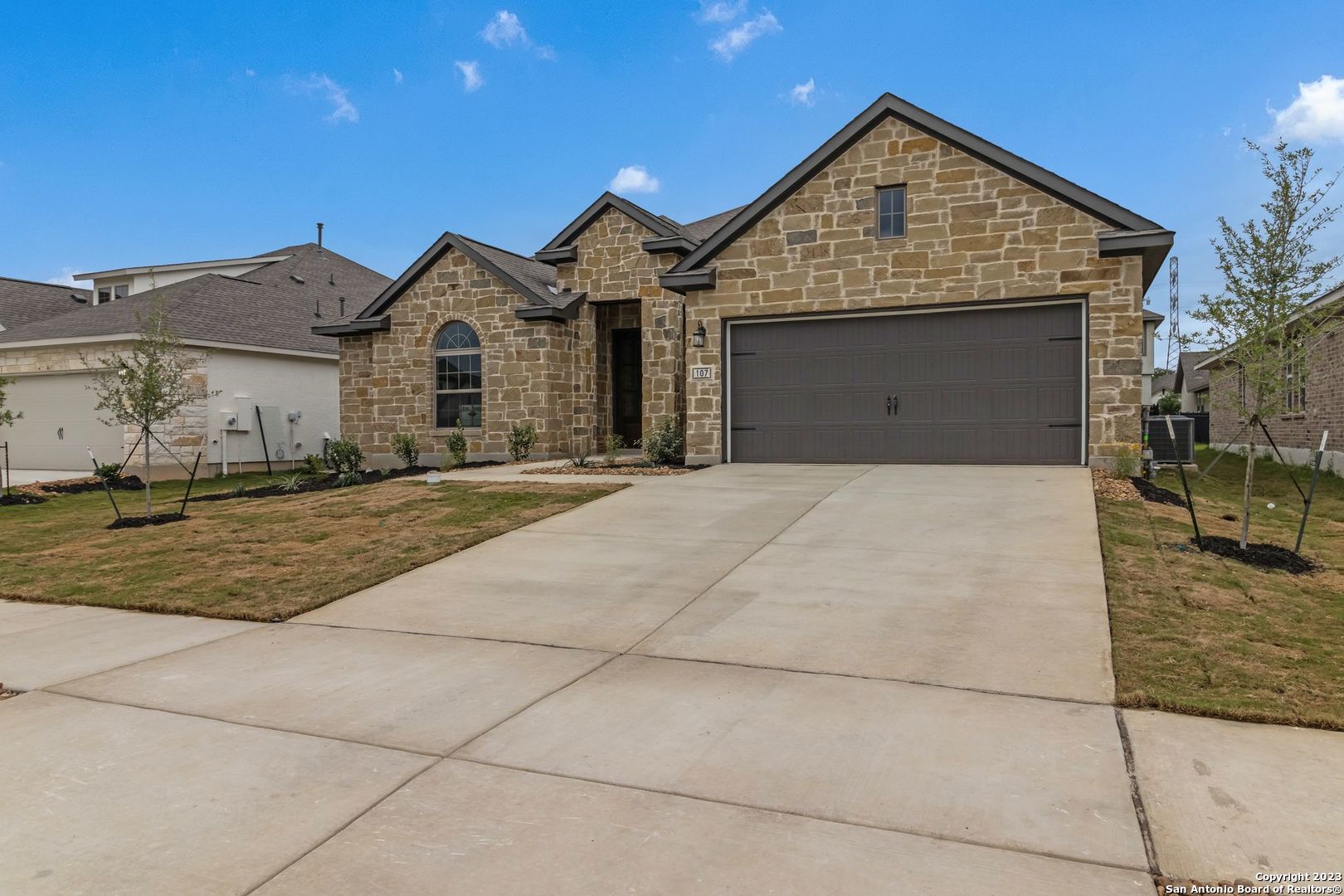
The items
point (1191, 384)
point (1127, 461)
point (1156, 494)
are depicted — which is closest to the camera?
point (1156, 494)

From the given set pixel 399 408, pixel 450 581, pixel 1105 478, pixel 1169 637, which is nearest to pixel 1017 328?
pixel 1105 478

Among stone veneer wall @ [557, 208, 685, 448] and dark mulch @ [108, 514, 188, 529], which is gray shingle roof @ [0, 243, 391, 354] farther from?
dark mulch @ [108, 514, 188, 529]

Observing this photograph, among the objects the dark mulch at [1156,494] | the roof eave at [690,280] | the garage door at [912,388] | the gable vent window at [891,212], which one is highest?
the gable vent window at [891,212]

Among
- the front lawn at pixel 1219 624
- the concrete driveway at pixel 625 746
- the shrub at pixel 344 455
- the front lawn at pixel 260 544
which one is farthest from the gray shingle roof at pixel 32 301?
the front lawn at pixel 1219 624

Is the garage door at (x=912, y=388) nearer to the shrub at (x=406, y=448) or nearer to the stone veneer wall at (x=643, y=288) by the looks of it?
the stone veneer wall at (x=643, y=288)

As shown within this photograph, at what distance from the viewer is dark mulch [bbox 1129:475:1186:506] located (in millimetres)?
11171

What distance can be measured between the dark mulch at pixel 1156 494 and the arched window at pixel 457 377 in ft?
43.5

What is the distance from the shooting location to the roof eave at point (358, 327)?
19.7 metres

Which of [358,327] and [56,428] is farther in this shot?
[56,428]

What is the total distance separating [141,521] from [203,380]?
9880 millimetres

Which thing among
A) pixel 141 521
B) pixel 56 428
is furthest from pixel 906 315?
pixel 56 428

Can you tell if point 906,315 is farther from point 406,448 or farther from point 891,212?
point 406,448

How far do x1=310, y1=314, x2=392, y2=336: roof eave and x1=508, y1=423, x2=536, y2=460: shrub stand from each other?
4.31 meters

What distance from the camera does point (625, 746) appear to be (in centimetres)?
398
